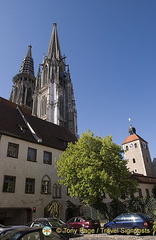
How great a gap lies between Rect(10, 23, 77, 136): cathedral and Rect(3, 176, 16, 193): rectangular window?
136 ft

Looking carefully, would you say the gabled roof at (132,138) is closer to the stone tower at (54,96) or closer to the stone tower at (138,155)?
the stone tower at (138,155)

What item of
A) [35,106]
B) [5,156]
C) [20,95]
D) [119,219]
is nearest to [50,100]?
[35,106]

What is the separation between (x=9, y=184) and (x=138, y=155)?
41799 millimetres

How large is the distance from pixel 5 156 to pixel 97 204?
9.83m

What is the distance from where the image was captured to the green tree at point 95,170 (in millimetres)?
16016

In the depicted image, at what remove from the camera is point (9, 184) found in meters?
16.5

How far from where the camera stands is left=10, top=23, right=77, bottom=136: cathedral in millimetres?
62969

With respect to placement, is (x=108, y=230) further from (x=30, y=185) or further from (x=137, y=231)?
(x=30, y=185)

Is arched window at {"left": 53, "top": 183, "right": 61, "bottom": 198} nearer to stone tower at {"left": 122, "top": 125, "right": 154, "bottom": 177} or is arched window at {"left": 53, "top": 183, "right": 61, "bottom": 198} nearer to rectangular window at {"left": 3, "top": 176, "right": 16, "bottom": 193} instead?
rectangular window at {"left": 3, "top": 176, "right": 16, "bottom": 193}

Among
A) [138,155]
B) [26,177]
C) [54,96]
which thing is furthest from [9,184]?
[54,96]

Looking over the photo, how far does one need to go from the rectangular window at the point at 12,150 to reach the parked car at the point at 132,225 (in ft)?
34.4

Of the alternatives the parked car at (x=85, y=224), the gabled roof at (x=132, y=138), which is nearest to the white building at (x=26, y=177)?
the parked car at (x=85, y=224)

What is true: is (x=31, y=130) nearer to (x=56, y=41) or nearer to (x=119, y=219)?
(x=119, y=219)

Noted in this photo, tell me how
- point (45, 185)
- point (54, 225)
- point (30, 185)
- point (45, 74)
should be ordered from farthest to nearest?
point (45, 74), point (45, 185), point (30, 185), point (54, 225)
